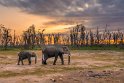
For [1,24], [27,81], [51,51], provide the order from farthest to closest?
[1,24] < [51,51] < [27,81]

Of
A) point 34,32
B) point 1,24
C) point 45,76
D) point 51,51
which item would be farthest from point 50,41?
point 45,76

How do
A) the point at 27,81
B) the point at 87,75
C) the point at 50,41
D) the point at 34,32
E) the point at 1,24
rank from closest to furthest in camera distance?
the point at 27,81
the point at 87,75
the point at 1,24
the point at 34,32
the point at 50,41

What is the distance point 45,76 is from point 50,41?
151 meters

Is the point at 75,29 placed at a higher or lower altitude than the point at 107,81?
higher

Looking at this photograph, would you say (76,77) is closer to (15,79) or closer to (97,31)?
(15,79)

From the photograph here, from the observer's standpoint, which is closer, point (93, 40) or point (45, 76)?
point (45, 76)

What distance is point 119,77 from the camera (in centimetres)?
2305

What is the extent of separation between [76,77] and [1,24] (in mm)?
96607

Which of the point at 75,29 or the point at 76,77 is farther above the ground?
the point at 75,29

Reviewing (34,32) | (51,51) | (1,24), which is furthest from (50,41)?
(51,51)

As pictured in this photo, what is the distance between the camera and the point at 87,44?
155375 mm

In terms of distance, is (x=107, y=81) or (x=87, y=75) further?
(x=87, y=75)

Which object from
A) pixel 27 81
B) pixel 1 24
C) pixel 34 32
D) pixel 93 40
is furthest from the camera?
pixel 93 40

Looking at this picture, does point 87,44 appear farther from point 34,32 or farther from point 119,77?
Result: point 119,77
